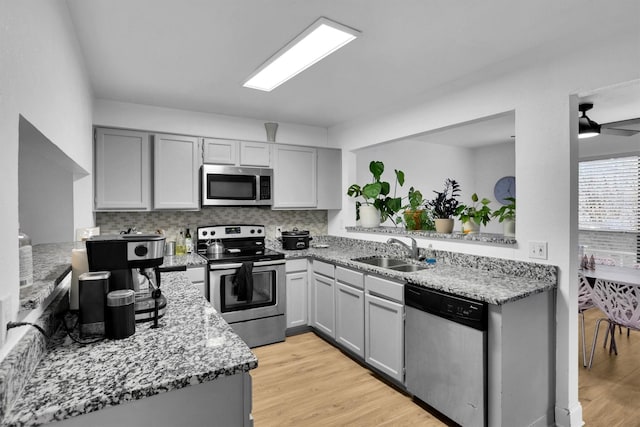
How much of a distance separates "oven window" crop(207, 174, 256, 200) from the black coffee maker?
204cm

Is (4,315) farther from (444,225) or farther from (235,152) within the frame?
(235,152)

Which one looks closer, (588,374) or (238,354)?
(238,354)

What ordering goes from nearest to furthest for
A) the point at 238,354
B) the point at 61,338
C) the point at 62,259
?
the point at 238,354, the point at 61,338, the point at 62,259

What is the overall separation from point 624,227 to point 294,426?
502 cm

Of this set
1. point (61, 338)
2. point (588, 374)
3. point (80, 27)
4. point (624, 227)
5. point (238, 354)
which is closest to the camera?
point (238, 354)

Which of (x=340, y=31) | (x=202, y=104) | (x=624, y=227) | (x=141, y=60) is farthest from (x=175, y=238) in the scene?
(x=624, y=227)

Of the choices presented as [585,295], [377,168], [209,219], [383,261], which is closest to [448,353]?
[383,261]

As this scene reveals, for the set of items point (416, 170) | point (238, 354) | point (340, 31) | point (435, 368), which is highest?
point (340, 31)

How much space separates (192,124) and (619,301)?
4.07m

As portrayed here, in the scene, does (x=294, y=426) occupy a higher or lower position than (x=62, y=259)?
lower

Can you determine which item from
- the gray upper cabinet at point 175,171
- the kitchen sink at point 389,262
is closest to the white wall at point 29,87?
the gray upper cabinet at point 175,171

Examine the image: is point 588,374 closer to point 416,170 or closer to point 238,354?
point 238,354

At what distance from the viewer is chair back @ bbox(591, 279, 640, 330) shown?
103 inches

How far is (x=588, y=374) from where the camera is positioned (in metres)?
2.72
